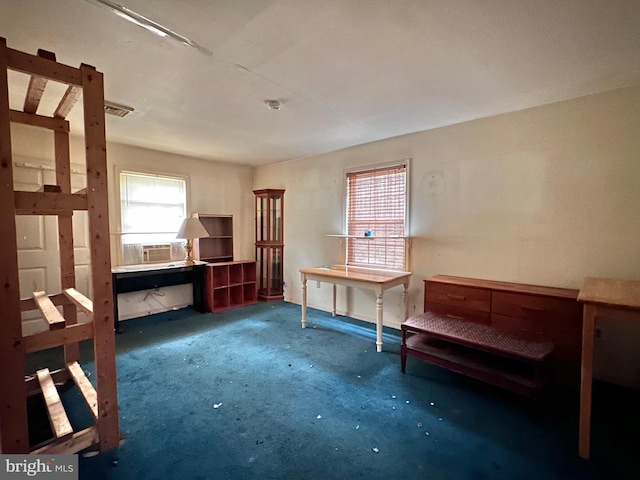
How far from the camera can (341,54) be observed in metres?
1.93

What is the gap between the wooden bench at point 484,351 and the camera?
204 centimetres

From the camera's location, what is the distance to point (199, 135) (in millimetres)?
3689

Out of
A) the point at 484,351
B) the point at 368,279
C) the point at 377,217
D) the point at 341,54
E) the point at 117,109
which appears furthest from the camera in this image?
the point at 377,217

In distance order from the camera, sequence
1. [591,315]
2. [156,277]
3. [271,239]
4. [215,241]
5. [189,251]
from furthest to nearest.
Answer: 1. [271,239]
2. [215,241]
3. [189,251]
4. [156,277]
5. [591,315]

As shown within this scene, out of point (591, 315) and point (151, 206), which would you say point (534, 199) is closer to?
point (591, 315)

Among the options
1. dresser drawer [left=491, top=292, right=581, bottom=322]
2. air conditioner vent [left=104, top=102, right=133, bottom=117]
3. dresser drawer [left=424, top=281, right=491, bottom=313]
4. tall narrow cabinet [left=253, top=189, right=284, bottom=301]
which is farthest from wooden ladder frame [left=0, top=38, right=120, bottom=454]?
tall narrow cabinet [left=253, top=189, right=284, bottom=301]

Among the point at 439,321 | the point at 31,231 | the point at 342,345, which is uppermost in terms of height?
the point at 31,231

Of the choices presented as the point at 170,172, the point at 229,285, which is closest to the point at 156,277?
the point at 229,285

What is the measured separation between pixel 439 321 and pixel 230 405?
6.32ft

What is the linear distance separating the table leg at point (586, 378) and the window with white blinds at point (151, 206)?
4.93 meters

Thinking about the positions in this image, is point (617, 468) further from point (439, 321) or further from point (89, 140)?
point (89, 140)

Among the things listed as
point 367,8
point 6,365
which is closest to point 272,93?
point 367,8

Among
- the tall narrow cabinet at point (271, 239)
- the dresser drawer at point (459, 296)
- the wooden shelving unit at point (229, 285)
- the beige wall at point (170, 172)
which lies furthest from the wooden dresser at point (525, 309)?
the beige wall at point (170, 172)

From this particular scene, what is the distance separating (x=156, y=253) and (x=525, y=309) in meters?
4.79
